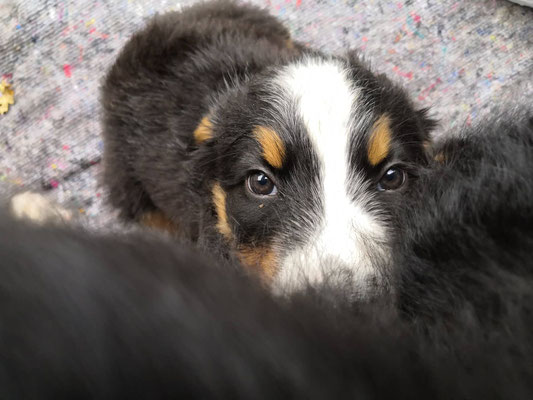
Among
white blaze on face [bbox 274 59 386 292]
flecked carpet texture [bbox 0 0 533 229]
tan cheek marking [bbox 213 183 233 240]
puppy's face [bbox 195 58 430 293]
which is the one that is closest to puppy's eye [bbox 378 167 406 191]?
puppy's face [bbox 195 58 430 293]

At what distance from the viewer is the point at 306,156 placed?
1.88 meters

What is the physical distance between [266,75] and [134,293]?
168 centimetres

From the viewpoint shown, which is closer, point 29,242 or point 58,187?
point 29,242

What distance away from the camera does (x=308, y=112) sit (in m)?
1.94

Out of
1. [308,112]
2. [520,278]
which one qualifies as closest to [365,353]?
[520,278]

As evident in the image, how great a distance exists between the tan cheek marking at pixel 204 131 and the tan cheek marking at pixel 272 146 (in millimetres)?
298

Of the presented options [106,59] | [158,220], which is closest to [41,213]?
[158,220]

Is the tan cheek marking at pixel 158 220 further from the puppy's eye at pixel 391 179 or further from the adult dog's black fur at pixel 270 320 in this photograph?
the adult dog's black fur at pixel 270 320

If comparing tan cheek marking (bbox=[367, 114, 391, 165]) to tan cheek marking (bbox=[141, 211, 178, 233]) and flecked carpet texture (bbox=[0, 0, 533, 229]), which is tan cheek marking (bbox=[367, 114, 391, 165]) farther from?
tan cheek marking (bbox=[141, 211, 178, 233])

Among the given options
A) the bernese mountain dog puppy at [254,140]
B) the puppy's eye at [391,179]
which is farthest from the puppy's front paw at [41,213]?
the puppy's eye at [391,179]

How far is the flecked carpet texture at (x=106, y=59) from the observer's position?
2918mm

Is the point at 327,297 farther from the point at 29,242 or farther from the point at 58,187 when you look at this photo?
the point at 58,187

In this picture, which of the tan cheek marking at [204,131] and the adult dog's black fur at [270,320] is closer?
the adult dog's black fur at [270,320]

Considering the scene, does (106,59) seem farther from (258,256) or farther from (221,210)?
(258,256)
